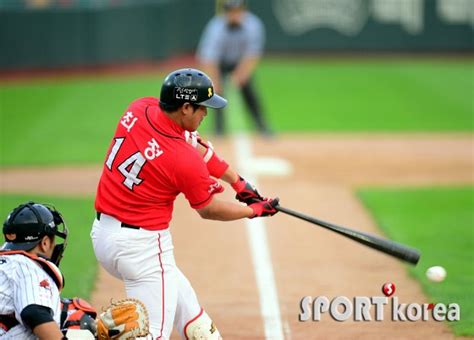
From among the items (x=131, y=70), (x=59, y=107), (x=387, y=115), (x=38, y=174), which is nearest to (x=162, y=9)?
(x=131, y=70)

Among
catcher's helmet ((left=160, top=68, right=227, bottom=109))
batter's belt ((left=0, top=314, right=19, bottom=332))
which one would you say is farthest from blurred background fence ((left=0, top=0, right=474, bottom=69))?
batter's belt ((left=0, top=314, right=19, bottom=332))

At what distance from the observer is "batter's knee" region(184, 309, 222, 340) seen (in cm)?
613

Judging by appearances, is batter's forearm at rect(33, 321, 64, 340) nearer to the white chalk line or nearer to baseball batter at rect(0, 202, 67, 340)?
baseball batter at rect(0, 202, 67, 340)

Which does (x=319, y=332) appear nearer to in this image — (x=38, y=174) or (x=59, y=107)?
(x=38, y=174)

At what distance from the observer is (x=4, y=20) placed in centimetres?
2375

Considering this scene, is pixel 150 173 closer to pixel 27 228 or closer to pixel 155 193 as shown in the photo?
pixel 155 193

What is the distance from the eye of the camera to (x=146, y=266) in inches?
235

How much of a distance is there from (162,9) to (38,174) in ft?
46.0

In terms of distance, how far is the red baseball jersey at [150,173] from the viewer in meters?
5.88

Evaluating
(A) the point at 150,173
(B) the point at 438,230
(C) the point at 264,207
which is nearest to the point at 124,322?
(A) the point at 150,173

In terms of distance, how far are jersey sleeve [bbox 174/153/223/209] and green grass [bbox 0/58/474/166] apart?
30.1ft

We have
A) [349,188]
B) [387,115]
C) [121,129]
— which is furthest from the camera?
[387,115]

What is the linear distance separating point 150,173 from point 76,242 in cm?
436

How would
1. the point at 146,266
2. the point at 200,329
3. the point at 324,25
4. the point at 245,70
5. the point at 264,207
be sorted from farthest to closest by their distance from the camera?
1. the point at 324,25
2. the point at 245,70
3. the point at 264,207
4. the point at 200,329
5. the point at 146,266
